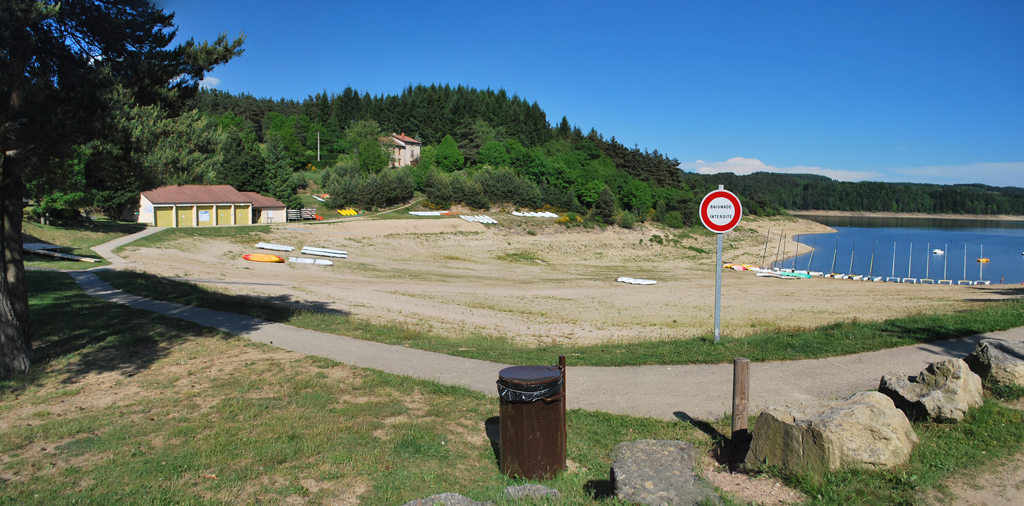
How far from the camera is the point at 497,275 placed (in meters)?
39.9

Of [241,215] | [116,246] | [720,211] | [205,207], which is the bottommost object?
[116,246]

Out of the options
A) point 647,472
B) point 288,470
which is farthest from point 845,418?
point 288,470

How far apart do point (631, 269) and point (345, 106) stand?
304 feet

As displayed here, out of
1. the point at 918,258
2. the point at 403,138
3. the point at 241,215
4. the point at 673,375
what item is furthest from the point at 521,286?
the point at 403,138

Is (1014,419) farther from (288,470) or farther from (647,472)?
(288,470)

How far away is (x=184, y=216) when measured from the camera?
52.9 m

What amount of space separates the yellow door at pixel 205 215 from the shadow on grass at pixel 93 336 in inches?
1608

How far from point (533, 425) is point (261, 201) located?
60.3m

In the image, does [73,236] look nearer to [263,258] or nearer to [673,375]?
[263,258]

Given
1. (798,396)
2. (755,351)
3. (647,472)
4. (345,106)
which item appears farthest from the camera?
(345,106)

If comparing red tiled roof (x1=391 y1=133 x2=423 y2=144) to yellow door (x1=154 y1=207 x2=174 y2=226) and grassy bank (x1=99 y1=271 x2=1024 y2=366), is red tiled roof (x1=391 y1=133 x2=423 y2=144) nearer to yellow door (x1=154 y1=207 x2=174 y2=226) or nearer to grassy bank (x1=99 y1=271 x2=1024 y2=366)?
yellow door (x1=154 y1=207 x2=174 y2=226)

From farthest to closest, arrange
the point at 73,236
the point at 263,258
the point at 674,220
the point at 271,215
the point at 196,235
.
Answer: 1. the point at 674,220
2. the point at 271,215
3. the point at 196,235
4. the point at 73,236
5. the point at 263,258

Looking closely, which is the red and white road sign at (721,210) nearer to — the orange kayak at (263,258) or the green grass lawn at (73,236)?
the green grass lawn at (73,236)

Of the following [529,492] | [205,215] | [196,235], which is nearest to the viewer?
[529,492]
